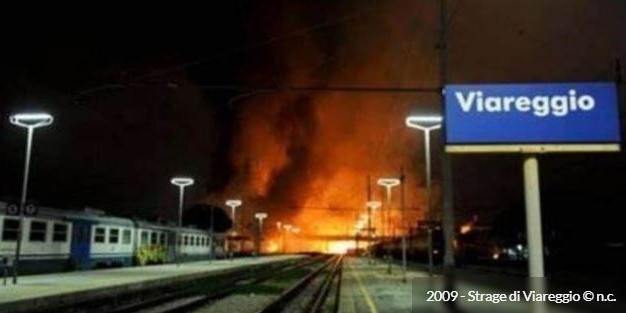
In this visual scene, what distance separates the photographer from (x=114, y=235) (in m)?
45.1

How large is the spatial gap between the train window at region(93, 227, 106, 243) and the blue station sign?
3566 cm

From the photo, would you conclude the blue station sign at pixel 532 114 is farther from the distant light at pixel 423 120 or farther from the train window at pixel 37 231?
the train window at pixel 37 231

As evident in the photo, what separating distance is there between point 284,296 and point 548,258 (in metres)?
30.6

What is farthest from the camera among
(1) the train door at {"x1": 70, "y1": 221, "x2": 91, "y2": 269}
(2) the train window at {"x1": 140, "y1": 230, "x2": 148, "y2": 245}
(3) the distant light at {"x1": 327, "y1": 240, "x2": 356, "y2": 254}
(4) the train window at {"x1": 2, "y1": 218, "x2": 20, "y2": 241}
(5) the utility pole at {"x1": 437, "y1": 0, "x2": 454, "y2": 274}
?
(3) the distant light at {"x1": 327, "y1": 240, "x2": 356, "y2": 254}

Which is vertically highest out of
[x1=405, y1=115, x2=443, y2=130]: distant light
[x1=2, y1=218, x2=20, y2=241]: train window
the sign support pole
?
[x1=405, y1=115, x2=443, y2=130]: distant light

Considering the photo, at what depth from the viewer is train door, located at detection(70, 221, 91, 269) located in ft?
124

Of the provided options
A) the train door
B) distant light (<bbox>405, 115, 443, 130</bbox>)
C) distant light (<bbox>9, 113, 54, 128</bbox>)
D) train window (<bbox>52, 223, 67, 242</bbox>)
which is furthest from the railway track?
distant light (<bbox>9, 113, 54, 128</bbox>)

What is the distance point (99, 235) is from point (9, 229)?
11.8 m

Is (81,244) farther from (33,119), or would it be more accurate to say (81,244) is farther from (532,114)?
(532,114)

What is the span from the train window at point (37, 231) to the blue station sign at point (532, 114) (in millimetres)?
27724

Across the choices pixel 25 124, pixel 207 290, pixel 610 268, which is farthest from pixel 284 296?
pixel 610 268

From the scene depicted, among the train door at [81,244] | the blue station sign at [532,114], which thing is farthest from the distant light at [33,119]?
the blue station sign at [532,114]

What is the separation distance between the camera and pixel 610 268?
41.0 metres

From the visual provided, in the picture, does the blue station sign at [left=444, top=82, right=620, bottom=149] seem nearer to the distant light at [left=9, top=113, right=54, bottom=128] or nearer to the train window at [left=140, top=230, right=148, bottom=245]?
the distant light at [left=9, top=113, right=54, bottom=128]
